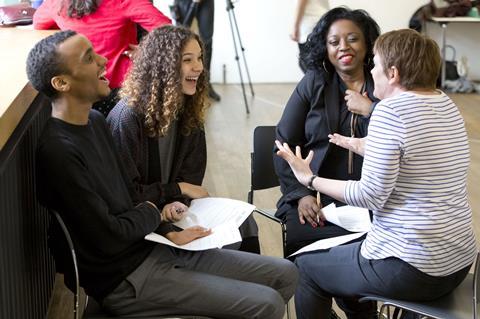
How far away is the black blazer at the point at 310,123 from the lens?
91.2 inches

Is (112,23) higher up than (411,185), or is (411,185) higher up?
(112,23)

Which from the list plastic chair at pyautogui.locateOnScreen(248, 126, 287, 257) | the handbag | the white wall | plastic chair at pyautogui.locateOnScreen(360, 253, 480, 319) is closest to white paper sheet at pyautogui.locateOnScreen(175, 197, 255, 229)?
plastic chair at pyautogui.locateOnScreen(248, 126, 287, 257)

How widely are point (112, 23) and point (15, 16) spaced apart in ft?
3.20

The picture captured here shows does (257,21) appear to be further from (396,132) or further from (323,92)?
(396,132)

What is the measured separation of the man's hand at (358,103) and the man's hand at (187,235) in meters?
0.73

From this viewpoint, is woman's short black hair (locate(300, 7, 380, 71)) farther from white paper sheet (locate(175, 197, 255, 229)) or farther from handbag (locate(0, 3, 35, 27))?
handbag (locate(0, 3, 35, 27))

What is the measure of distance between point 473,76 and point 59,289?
5791 mm

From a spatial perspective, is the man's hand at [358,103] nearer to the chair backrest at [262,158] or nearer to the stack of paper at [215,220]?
the chair backrest at [262,158]

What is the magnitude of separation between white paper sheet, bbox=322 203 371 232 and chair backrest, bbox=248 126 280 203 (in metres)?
0.32

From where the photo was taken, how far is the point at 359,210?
2.17 meters

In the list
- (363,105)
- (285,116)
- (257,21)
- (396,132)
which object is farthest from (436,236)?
(257,21)

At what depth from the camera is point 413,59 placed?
1689mm

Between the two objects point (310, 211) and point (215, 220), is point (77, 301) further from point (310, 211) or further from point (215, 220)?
point (310, 211)

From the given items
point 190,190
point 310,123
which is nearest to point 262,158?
point 310,123
